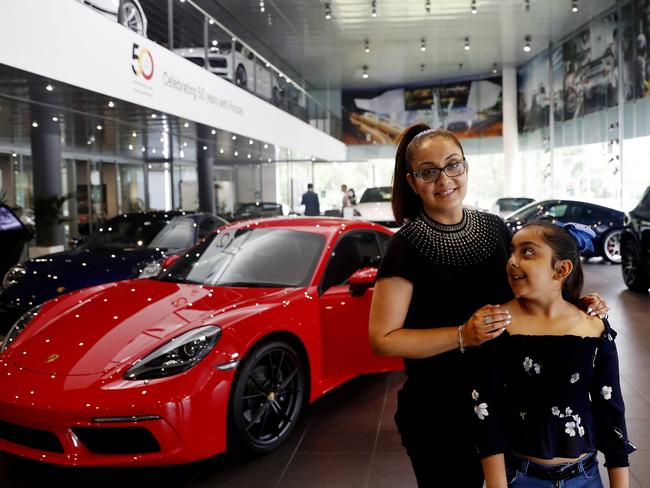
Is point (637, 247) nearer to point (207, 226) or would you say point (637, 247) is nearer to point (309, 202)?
point (207, 226)

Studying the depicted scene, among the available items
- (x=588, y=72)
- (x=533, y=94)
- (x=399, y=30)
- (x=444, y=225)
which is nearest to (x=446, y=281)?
(x=444, y=225)

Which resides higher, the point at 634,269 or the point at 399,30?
the point at 399,30

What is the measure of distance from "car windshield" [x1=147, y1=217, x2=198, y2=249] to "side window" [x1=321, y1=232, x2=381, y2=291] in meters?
3.51

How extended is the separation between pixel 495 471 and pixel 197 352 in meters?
2.08

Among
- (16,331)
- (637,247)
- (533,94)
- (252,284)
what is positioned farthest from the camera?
(533,94)

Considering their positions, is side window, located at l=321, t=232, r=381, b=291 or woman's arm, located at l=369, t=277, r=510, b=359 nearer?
woman's arm, located at l=369, t=277, r=510, b=359

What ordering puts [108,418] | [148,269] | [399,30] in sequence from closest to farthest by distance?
[108,418], [148,269], [399,30]

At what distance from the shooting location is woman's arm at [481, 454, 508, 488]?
1639 mm

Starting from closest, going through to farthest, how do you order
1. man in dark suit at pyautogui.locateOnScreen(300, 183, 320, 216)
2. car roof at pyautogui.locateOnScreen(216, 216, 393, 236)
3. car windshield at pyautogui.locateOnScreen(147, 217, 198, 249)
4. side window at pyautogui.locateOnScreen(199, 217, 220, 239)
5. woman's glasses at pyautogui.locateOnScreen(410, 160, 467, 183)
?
woman's glasses at pyautogui.locateOnScreen(410, 160, 467, 183), car roof at pyautogui.locateOnScreen(216, 216, 393, 236), car windshield at pyautogui.locateOnScreen(147, 217, 198, 249), side window at pyautogui.locateOnScreen(199, 217, 220, 239), man in dark suit at pyautogui.locateOnScreen(300, 183, 320, 216)

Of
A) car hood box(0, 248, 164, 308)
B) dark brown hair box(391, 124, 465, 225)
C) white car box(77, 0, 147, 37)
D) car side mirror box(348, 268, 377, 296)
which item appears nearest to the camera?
dark brown hair box(391, 124, 465, 225)

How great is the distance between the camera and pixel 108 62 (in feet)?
25.1

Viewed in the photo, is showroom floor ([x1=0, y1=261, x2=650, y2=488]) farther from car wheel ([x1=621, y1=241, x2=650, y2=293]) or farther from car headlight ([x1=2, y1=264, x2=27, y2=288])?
car wheel ([x1=621, y1=241, x2=650, y2=293])

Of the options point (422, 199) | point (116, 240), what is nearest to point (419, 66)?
point (116, 240)

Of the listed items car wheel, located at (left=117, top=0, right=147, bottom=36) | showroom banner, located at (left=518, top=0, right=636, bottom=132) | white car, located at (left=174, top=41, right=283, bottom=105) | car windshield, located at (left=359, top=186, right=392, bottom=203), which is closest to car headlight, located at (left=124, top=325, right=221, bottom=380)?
car wheel, located at (left=117, top=0, right=147, bottom=36)
